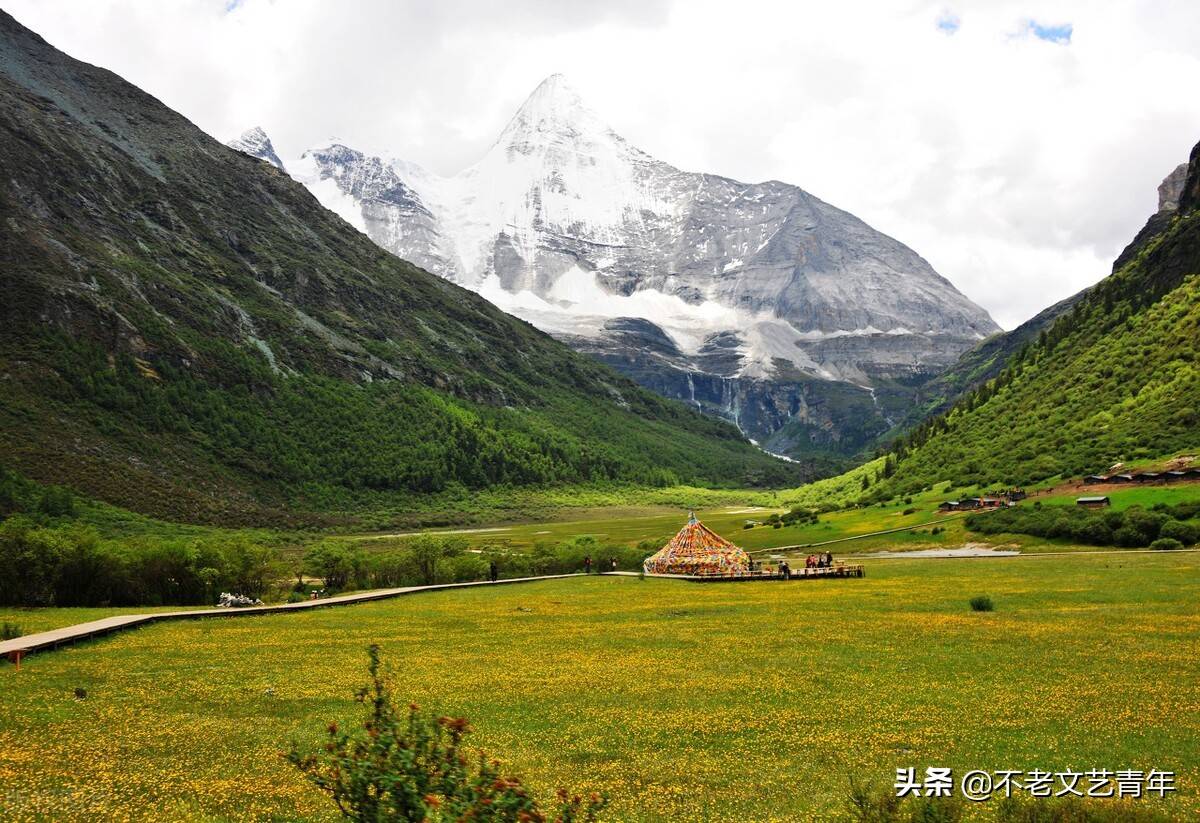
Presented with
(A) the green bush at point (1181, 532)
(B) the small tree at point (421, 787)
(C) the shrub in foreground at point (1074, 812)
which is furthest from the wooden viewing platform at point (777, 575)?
(B) the small tree at point (421, 787)

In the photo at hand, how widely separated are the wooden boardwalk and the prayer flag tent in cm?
1733

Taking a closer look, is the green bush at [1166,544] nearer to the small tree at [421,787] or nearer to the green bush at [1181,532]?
the green bush at [1181,532]

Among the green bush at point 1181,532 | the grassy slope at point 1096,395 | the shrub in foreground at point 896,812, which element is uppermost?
the grassy slope at point 1096,395

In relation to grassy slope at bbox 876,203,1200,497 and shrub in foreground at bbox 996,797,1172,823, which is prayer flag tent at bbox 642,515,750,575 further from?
shrub in foreground at bbox 996,797,1172,823

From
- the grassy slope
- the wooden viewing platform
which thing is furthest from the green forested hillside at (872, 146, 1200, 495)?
the wooden viewing platform

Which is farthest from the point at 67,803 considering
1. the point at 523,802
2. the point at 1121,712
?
the point at 1121,712

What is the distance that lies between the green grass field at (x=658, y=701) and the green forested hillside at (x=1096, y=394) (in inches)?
2835

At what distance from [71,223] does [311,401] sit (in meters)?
63.6

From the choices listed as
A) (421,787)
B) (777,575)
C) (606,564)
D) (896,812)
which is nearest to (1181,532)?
(777,575)

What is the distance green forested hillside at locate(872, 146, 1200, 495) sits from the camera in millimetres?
101312

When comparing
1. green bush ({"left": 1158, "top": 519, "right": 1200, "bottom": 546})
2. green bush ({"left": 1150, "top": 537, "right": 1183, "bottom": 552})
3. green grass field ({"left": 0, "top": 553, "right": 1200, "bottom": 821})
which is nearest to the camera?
green grass field ({"left": 0, "top": 553, "right": 1200, "bottom": 821})

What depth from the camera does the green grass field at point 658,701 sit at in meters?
15.2

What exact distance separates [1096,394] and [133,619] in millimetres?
123236

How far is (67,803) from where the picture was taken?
14156mm
